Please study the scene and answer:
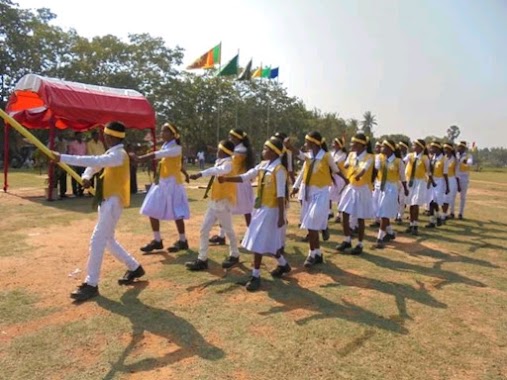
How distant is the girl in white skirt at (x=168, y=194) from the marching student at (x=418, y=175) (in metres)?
5.30

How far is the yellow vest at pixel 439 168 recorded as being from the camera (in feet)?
37.0

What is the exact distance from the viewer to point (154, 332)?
433 cm

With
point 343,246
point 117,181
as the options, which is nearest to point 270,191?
point 117,181

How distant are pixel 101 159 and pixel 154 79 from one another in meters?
40.3

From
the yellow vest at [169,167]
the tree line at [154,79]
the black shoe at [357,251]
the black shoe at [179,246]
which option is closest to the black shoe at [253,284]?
the black shoe at [179,246]

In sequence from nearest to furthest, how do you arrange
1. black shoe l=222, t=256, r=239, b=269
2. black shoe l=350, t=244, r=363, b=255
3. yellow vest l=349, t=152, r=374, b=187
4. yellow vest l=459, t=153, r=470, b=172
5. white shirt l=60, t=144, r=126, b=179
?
white shirt l=60, t=144, r=126, b=179
black shoe l=222, t=256, r=239, b=269
black shoe l=350, t=244, r=363, b=255
yellow vest l=349, t=152, r=374, b=187
yellow vest l=459, t=153, r=470, b=172

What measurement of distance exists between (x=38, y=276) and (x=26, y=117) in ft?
31.7

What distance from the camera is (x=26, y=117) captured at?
45.9ft

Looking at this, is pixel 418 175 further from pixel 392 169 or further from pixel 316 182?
pixel 316 182

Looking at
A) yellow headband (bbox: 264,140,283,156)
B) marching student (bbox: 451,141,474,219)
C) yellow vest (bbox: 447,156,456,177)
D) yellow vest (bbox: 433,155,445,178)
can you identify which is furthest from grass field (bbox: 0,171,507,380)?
marching student (bbox: 451,141,474,219)

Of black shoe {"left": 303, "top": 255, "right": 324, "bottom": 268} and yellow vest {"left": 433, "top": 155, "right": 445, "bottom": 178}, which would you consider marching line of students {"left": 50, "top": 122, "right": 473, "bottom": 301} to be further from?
yellow vest {"left": 433, "top": 155, "right": 445, "bottom": 178}

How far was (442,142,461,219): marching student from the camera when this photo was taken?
38.2ft

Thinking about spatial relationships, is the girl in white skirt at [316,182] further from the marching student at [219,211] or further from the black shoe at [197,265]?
the black shoe at [197,265]

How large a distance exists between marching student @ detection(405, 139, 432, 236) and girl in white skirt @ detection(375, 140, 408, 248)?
4.88 feet
